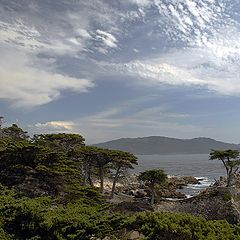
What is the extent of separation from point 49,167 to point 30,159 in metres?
1.90

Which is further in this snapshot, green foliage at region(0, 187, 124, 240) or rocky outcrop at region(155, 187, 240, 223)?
rocky outcrop at region(155, 187, 240, 223)

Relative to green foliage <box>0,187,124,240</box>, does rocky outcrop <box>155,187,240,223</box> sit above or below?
below

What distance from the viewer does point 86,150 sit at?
38000 millimetres

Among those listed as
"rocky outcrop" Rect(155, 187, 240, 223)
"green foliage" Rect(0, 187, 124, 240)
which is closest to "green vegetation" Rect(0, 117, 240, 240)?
"green foliage" Rect(0, 187, 124, 240)

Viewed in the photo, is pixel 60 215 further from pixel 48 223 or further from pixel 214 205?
pixel 214 205

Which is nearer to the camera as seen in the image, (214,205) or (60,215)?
(60,215)

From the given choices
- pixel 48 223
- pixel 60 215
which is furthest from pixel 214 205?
pixel 48 223

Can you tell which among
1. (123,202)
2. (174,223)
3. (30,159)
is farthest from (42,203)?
(123,202)

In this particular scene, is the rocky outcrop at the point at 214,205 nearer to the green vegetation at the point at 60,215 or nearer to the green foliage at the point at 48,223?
the green vegetation at the point at 60,215

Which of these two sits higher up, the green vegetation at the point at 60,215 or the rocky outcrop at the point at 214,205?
the green vegetation at the point at 60,215

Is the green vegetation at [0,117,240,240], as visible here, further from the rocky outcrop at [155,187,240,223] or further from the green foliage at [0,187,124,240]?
the rocky outcrop at [155,187,240,223]

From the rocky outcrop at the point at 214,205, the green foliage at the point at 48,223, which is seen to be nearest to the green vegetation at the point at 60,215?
the green foliage at the point at 48,223

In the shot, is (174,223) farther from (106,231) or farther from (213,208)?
(213,208)

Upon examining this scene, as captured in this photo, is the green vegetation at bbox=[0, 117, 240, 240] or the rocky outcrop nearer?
the green vegetation at bbox=[0, 117, 240, 240]
